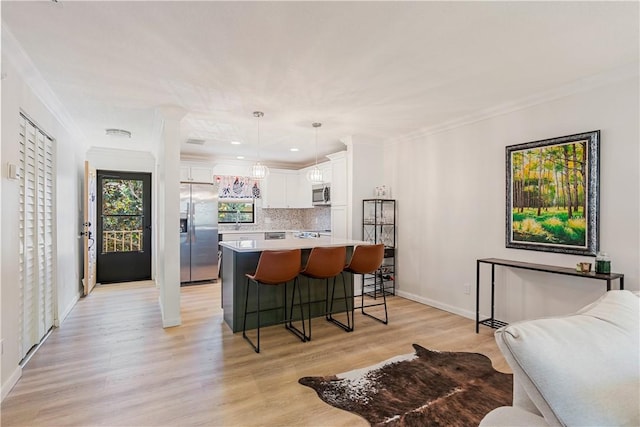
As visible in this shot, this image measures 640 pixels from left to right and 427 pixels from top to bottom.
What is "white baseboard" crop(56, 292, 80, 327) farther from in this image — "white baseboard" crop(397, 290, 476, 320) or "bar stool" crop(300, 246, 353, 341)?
"white baseboard" crop(397, 290, 476, 320)

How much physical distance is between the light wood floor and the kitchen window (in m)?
3.06

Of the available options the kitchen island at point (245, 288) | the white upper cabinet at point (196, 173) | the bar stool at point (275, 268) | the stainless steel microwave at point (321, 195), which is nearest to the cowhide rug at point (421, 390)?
the bar stool at point (275, 268)

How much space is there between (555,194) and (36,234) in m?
4.82

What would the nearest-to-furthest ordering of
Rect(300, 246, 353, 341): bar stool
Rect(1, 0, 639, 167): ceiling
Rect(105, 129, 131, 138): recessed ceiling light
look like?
Rect(1, 0, 639, 167): ceiling < Rect(300, 246, 353, 341): bar stool < Rect(105, 129, 131, 138): recessed ceiling light

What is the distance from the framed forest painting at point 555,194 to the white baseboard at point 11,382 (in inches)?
176

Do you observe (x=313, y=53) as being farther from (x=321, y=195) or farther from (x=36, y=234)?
(x=321, y=195)

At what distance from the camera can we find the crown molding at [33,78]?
7.20 ft

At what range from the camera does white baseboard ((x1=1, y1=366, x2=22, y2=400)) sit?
2.23 meters

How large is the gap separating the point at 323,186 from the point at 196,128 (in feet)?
8.29

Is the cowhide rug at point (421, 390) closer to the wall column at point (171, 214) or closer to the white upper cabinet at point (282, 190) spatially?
the wall column at point (171, 214)

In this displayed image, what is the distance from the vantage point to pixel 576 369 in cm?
96

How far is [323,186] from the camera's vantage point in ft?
20.2

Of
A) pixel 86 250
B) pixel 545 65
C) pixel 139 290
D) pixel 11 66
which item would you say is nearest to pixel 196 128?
pixel 11 66

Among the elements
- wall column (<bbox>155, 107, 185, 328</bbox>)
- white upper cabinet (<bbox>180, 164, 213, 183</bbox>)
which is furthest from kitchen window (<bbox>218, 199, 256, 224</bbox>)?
wall column (<bbox>155, 107, 185, 328</bbox>)
